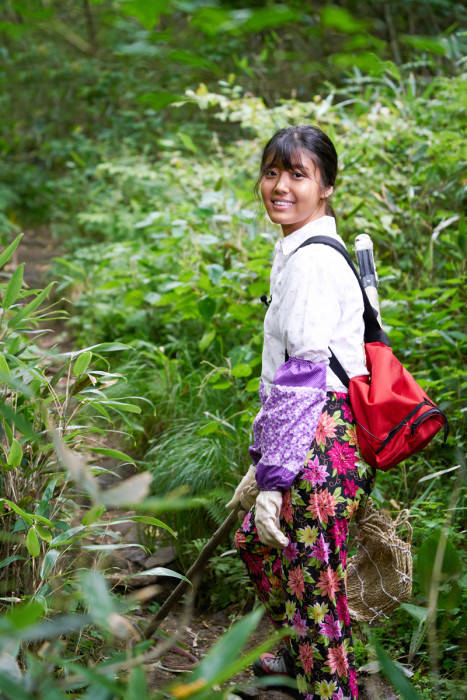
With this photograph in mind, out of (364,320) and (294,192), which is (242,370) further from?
(294,192)

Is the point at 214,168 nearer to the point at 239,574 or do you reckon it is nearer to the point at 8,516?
the point at 239,574

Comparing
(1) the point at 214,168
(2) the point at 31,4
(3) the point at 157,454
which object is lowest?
(3) the point at 157,454

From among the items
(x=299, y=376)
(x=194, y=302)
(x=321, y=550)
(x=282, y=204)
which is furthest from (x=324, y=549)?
(x=194, y=302)

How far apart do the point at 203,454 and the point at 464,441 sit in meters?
1.22

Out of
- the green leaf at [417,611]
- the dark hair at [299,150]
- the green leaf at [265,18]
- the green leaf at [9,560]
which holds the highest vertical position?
the green leaf at [265,18]

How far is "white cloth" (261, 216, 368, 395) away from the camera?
2016 mm

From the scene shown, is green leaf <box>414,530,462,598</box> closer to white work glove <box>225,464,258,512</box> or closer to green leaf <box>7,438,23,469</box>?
white work glove <box>225,464,258,512</box>

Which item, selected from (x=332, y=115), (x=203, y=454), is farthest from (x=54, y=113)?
(x=203, y=454)

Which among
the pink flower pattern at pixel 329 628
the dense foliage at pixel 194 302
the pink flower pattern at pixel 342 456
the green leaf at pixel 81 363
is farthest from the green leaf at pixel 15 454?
the pink flower pattern at pixel 329 628

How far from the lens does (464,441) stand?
3.29 meters

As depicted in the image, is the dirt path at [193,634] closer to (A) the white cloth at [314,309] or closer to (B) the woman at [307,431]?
(B) the woman at [307,431]

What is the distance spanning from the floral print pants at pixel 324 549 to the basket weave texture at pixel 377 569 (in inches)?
9.2

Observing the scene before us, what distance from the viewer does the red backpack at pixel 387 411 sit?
2.07 m

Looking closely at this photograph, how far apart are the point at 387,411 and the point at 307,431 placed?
9.9 inches
